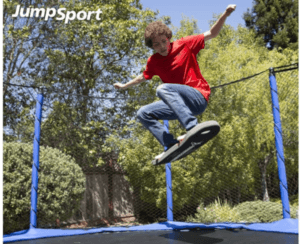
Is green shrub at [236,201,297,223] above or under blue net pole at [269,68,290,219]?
under

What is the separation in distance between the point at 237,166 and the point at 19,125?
4.25 m

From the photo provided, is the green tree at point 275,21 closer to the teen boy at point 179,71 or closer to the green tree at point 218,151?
the green tree at point 218,151

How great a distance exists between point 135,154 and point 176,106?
4080mm

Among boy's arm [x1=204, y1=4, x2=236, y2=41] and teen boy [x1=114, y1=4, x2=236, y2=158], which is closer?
boy's arm [x1=204, y1=4, x2=236, y2=41]

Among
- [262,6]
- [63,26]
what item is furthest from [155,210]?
[262,6]

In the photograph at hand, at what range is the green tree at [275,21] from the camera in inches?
506

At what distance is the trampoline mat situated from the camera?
2375 millimetres

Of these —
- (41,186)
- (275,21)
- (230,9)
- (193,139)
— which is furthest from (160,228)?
(275,21)

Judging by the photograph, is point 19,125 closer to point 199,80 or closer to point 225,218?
point 225,218

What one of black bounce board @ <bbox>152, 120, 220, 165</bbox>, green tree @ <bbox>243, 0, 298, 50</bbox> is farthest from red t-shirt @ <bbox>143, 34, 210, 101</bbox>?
green tree @ <bbox>243, 0, 298, 50</bbox>

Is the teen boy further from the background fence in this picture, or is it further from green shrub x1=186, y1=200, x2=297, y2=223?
green shrub x1=186, y1=200, x2=297, y2=223

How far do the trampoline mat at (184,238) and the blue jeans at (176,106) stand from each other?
1.03 metres

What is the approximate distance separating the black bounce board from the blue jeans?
0.25ft

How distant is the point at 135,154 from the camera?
19.0 feet
